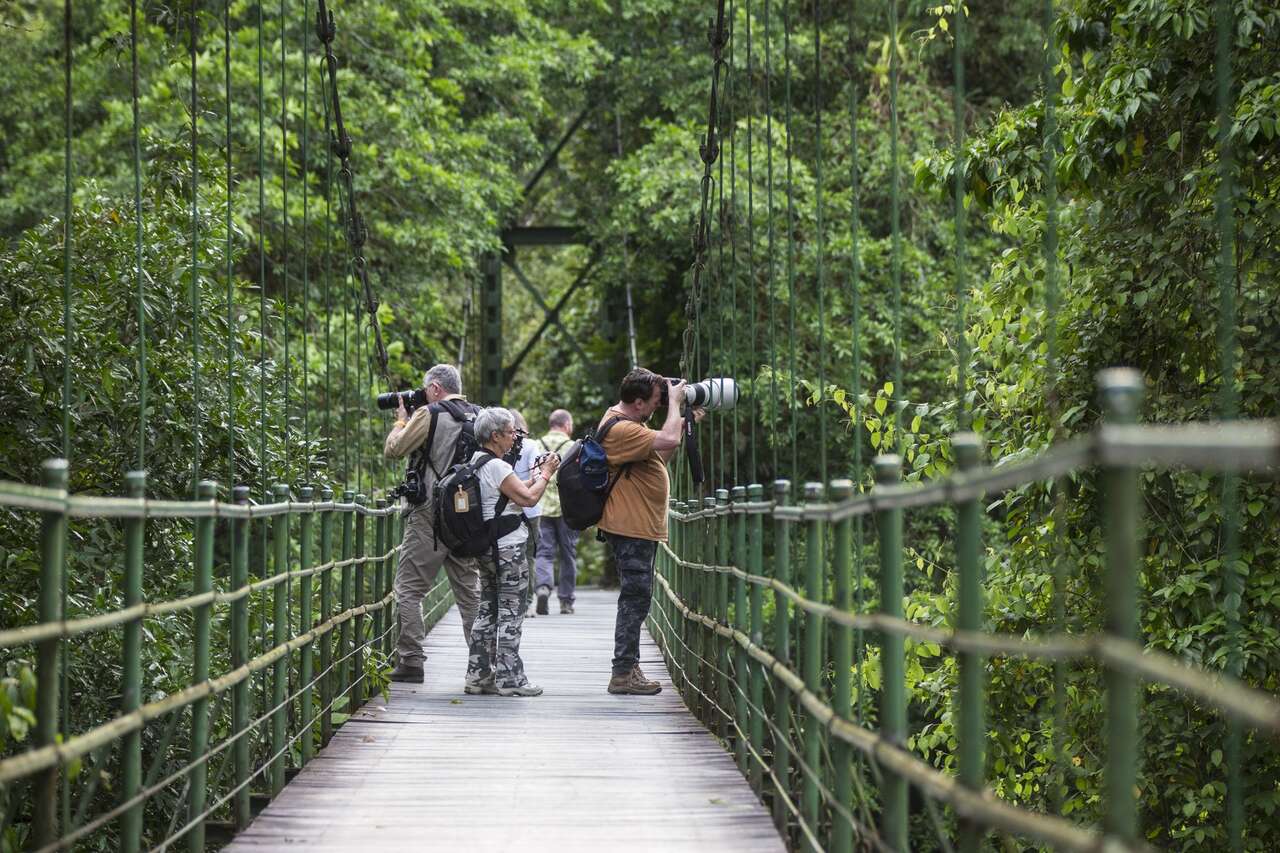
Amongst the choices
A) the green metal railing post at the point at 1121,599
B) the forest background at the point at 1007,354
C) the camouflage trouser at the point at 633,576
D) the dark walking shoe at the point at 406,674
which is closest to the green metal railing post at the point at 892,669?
the forest background at the point at 1007,354

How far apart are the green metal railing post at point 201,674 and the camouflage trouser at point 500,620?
2.84 m

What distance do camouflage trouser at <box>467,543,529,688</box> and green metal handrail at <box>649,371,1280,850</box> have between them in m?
0.69

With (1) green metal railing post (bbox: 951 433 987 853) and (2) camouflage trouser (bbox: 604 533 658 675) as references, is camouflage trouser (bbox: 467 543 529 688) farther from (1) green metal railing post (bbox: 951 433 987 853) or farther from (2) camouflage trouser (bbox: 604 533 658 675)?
(1) green metal railing post (bbox: 951 433 987 853)

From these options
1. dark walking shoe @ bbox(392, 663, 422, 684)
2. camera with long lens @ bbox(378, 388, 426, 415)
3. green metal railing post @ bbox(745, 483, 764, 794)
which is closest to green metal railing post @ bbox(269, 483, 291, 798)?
green metal railing post @ bbox(745, 483, 764, 794)

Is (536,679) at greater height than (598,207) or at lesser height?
lesser

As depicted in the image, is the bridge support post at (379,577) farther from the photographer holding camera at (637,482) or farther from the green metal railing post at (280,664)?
the green metal railing post at (280,664)

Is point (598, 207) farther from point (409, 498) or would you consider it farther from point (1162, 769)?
point (1162, 769)

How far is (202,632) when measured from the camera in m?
3.96

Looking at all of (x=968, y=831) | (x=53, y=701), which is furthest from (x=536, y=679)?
(x=968, y=831)

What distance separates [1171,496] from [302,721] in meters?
2.89

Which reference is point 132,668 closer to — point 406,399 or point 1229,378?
point 1229,378

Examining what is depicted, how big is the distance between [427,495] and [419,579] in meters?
0.38

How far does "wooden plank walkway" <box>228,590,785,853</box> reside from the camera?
412 cm

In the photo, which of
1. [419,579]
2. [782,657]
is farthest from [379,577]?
[782,657]
